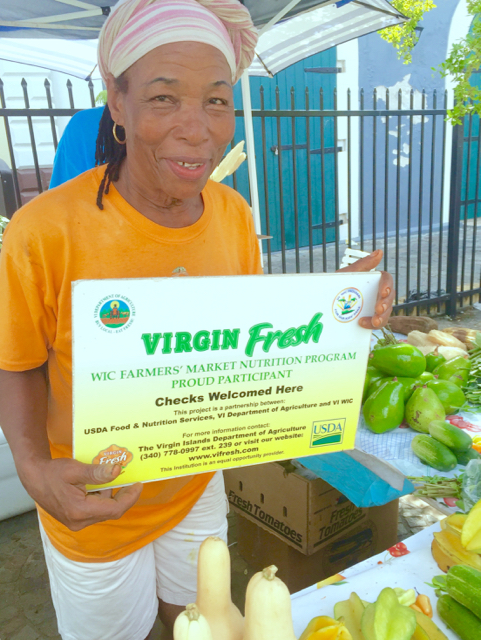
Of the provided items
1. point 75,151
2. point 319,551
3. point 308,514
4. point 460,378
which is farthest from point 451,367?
point 75,151

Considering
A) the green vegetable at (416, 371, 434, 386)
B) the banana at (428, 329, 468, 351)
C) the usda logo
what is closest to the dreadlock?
the usda logo

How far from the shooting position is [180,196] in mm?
1264

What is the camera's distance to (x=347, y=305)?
1.22 m

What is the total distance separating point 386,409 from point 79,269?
1610mm

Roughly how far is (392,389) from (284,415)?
126 centimetres

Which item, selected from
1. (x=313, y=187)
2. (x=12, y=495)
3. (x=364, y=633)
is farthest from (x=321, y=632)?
(x=313, y=187)

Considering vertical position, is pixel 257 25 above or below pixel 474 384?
above

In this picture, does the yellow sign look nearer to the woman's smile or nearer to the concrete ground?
the woman's smile

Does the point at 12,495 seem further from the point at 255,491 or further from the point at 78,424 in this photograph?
the point at 78,424

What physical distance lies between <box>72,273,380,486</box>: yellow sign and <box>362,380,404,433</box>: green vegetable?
3.48 ft

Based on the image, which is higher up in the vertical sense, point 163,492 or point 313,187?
point 313,187

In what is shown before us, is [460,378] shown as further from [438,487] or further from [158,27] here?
[158,27]

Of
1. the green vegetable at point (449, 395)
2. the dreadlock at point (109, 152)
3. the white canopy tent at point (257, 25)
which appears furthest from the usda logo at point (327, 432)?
the white canopy tent at point (257, 25)

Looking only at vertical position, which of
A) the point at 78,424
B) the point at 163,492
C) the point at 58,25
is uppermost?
the point at 58,25
